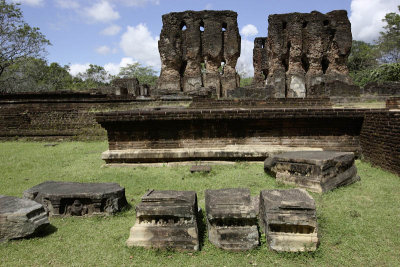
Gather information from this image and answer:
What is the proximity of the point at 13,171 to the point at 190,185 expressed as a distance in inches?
150

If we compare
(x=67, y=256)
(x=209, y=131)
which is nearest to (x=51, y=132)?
(x=209, y=131)

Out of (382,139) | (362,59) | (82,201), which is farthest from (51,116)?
(362,59)

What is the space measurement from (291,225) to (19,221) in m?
2.53

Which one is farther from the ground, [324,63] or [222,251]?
[324,63]

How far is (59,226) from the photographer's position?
2.86 meters

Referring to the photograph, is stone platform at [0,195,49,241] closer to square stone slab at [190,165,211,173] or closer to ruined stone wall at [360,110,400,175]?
square stone slab at [190,165,211,173]

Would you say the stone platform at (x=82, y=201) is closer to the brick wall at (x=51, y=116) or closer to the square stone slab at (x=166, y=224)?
the square stone slab at (x=166, y=224)

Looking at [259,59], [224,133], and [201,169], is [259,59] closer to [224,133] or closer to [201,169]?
[224,133]

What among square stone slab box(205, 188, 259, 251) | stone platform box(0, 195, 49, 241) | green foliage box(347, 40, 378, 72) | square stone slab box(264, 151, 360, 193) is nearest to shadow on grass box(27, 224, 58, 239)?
stone platform box(0, 195, 49, 241)

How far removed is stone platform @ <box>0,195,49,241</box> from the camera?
250 cm

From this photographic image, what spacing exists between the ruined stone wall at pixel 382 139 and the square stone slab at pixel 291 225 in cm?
265

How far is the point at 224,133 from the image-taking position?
17.3ft

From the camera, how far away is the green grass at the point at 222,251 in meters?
2.21

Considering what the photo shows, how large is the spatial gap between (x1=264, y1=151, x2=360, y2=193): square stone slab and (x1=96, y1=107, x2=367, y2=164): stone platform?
3.38 ft
